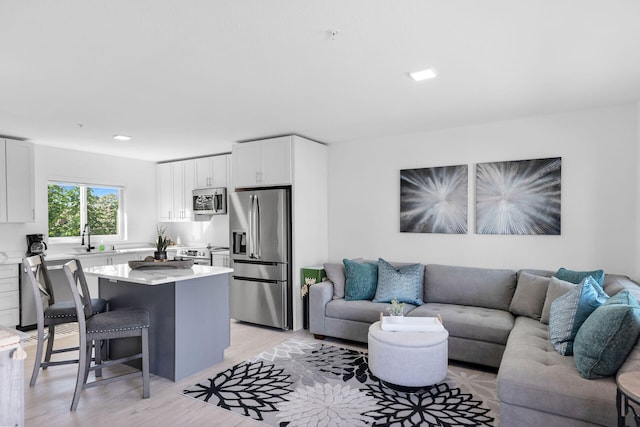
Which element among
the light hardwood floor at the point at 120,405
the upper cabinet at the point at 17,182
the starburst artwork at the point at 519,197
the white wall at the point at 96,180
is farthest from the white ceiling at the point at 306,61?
the light hardwood floor at the point at 120,405

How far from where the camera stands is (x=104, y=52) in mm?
2332

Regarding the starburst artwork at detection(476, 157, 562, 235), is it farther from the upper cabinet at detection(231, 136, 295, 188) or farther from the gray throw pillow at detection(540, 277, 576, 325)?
the upper cabinet at detection(231, 136, 295, 188)

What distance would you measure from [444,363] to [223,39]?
9.07 ft

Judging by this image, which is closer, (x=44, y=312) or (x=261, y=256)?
(x=44, y=312)

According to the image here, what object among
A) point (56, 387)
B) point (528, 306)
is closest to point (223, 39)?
point (56, 387)

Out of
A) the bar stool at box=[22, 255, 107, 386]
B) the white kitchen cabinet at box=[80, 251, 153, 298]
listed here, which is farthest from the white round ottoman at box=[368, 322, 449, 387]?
the white kitchen cabinet at box=[80, 251, 153, 298]

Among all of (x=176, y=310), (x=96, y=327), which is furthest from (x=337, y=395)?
(x=96, y=327)

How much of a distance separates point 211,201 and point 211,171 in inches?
19.8

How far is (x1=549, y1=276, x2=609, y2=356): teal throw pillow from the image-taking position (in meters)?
2.36

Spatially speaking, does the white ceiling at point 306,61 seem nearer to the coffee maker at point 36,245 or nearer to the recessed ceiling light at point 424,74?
the recessed ceiling light at point 424,74

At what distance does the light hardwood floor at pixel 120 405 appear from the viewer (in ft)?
8.16

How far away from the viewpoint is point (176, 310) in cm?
305

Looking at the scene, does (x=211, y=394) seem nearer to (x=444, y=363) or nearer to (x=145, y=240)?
(x=444, y=363)

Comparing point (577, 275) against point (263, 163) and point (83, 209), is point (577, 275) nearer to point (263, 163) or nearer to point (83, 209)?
point (263, 163)
